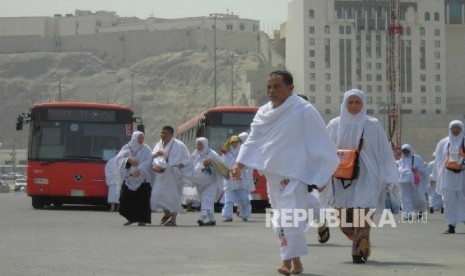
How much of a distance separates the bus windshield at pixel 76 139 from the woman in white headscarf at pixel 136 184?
10.1m

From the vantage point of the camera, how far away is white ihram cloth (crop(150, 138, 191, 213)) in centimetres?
2162

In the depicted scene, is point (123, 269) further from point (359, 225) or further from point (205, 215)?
point (205, 215)

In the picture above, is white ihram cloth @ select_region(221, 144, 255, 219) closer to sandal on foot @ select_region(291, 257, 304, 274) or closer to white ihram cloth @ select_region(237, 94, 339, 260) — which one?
white ihram cloth @ select_region(237, 94, 339, 260)

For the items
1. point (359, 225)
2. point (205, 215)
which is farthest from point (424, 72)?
point (359, 225)

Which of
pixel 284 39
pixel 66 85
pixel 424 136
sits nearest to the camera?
pixel 424 136

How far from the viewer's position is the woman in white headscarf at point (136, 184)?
69.9 feet

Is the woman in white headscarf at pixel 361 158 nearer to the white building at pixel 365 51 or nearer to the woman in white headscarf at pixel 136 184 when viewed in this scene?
the woman in white headscarf at pixel 136 184

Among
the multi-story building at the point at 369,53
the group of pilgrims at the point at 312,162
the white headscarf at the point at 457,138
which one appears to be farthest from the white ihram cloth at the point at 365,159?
the multi-story building at the point at 369,53

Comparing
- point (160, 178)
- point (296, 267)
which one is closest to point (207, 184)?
point (160, 178)

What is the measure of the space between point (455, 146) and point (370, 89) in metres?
127

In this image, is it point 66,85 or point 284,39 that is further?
point 66,85

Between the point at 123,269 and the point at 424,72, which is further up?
the point at 424,72

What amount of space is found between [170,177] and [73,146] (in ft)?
34.3

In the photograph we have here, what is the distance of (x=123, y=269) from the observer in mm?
11281
